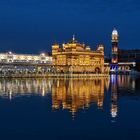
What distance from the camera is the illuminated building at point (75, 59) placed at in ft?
287

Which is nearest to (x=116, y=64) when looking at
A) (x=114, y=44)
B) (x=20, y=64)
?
(x=114, y=44)

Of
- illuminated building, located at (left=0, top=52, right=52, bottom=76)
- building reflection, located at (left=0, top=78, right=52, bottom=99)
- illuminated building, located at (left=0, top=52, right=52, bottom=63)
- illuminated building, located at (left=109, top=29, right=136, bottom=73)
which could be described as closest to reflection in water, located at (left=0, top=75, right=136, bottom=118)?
building reflection, located at (left=0, top=78, right=52, bottom=99)

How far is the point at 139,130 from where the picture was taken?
13.5m

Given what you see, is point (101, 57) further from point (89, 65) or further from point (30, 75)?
point (30, 75)

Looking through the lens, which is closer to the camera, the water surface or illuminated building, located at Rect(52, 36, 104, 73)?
the water surface

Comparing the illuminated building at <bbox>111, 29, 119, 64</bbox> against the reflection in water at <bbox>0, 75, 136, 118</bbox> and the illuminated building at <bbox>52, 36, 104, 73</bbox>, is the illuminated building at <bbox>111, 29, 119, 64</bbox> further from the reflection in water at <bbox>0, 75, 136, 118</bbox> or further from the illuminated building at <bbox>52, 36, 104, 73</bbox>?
the reflection in water at <bbox>0, 75, 136, 118</bbox>

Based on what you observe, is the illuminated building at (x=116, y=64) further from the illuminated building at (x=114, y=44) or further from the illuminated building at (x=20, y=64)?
the illuminated building at (x=20, y=64)

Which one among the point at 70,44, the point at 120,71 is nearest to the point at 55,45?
the point at 70,44

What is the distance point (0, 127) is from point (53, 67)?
242ft

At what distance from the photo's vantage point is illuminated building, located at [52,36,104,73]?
87562 mm

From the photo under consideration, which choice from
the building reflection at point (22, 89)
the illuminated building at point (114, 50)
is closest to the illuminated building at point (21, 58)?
the illuminated building at point (114, 50)

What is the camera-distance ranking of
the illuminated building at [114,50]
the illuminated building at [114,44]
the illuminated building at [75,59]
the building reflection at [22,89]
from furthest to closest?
the illuminated building at [114,44], the illuminated building at [114,50], the illuminated building at [75,59], the building reflection at [22,89]

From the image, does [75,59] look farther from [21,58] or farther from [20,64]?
[20,64]

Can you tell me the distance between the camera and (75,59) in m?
89.4
